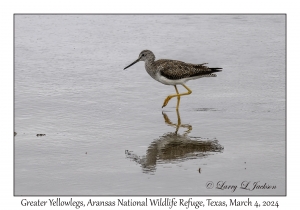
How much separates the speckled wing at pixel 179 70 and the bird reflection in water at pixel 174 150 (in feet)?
7.89

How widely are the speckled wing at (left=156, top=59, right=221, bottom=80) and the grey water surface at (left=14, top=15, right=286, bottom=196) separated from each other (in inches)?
24.7

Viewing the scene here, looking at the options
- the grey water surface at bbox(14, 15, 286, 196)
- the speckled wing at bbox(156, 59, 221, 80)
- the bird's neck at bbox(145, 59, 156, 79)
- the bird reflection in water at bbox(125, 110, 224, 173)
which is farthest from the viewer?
the bird's neck at bbox(145, 59, 156, 79)

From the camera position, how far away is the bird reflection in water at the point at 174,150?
9.30 meters

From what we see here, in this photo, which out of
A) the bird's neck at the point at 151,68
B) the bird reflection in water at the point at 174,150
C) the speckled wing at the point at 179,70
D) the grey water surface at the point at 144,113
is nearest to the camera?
the grey water surface at the point at 144,113

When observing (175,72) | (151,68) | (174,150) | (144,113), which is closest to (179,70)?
(175,72)

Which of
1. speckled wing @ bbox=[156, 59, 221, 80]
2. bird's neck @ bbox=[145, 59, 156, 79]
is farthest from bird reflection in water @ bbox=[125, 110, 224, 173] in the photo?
bird's neck @ bbox=[145, 59, 156, 79]

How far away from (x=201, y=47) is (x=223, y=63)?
187 cm

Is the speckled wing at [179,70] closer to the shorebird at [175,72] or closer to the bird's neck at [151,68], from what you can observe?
the shorebird at [175,72]

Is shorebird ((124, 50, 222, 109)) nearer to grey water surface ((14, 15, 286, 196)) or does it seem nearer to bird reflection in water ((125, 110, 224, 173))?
grey water surface ((14, 15, 286, 196))

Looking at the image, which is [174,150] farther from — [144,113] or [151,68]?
[151,68]

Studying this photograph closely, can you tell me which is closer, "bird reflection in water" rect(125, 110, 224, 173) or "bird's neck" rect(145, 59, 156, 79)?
"bird reflection in water" rect(125, 110, 224, 173)

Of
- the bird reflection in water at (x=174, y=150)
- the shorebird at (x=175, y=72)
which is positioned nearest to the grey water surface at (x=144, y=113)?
the bird reflection in water at (x=174, y=150)

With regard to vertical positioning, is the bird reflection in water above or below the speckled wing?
below

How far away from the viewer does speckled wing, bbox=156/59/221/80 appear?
13016 millimetres
